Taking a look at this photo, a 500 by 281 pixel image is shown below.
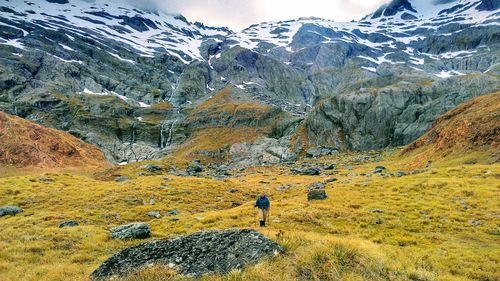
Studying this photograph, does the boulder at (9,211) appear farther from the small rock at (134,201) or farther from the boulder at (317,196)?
the boulder at (317,196)

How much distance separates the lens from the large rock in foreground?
553 inches

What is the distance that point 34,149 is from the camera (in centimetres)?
10194

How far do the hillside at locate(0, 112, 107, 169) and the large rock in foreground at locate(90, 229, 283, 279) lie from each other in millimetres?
95728

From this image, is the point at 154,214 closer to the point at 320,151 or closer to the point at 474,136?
the point at 474,136

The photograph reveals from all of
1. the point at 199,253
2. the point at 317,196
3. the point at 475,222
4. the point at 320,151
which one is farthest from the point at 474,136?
the point at 320,151

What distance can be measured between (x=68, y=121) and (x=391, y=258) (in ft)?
640

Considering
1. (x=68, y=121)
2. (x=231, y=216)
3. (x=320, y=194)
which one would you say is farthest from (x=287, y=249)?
(x=68, y=121)

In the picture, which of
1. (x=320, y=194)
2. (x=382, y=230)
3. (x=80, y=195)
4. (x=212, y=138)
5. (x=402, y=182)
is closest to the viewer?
(x=382, y=230)

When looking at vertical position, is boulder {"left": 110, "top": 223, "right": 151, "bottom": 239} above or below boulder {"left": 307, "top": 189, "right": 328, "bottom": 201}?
below

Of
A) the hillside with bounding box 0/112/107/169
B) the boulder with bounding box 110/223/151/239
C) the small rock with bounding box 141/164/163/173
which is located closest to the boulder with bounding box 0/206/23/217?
the boulder with bounding box 110/223/151/239

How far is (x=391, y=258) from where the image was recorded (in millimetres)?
15133

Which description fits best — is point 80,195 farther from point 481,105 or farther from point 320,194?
point 481,105

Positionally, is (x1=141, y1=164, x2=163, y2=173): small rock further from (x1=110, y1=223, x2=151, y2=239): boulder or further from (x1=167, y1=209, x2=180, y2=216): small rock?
(x1=110, y1=223, x2=151, y2=239): boulder

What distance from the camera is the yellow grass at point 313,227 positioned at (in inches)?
537
